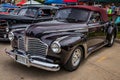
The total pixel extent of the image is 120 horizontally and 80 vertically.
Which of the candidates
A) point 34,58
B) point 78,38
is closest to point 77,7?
point 78,38

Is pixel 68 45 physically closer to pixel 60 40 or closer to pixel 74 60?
pixel 60 40

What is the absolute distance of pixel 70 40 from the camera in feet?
17.5

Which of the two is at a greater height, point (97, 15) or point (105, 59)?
point (97, 15)

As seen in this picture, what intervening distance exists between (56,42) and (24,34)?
3.28ft

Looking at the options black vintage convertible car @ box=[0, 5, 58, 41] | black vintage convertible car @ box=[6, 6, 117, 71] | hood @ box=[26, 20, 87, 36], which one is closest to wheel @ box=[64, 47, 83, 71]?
black vintage convertible car @ box=[6, 6, 117, 71]

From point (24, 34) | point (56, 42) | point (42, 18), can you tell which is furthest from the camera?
point (42, 18)

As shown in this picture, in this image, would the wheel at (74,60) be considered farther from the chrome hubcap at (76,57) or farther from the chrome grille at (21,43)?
the chrome grille at (21,43)

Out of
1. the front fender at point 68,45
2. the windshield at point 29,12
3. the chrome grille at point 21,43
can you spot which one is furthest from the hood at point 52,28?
the windshield at point 29,12

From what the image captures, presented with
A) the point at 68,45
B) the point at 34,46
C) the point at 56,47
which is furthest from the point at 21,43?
the point at 68,45

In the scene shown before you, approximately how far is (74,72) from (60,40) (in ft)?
3.60

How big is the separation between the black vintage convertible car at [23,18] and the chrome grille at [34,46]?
9.26 ft

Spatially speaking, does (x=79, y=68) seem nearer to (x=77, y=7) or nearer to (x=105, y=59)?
(x=105, y=59)

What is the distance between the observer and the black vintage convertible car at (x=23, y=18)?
887 centimetres

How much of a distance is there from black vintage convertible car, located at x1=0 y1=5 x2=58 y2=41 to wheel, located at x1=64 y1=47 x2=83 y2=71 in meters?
3.18
